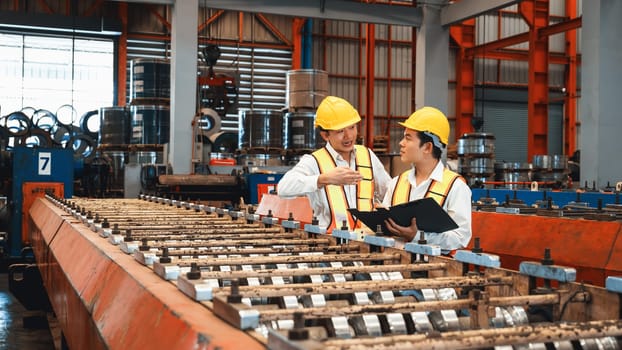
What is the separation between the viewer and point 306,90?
14.2 metres

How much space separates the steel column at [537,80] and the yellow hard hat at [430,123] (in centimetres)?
1285

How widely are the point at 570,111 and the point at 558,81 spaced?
1.48m

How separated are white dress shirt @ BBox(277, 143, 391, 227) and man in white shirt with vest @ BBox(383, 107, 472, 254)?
0.43 m

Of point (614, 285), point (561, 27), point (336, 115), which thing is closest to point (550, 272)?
point (614, 285)

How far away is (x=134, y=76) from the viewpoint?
14609 mm

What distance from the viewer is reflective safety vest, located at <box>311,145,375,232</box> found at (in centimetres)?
420

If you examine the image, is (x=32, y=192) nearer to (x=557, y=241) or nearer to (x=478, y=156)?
(x=557, y=241)

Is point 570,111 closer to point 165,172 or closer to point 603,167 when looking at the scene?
point 603,167

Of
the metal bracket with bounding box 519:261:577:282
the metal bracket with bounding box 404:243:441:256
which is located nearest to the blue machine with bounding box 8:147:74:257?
the metal bracket with bounding box 404:243:441:256

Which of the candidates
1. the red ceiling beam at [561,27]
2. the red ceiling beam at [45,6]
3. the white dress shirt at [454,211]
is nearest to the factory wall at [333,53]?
the red ceiling beam at [45,6]

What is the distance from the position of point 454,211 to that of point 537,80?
14289 millimetres

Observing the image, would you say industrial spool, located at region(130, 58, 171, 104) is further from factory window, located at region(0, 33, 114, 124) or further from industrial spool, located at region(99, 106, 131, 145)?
factory window, located at region(0, 33, 114, 124)

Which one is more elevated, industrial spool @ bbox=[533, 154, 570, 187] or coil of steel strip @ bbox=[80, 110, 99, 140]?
coil of steel strip @ bbox=[80, 110, 99, 140]

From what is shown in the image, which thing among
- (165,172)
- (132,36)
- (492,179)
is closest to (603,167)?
(492,179)
